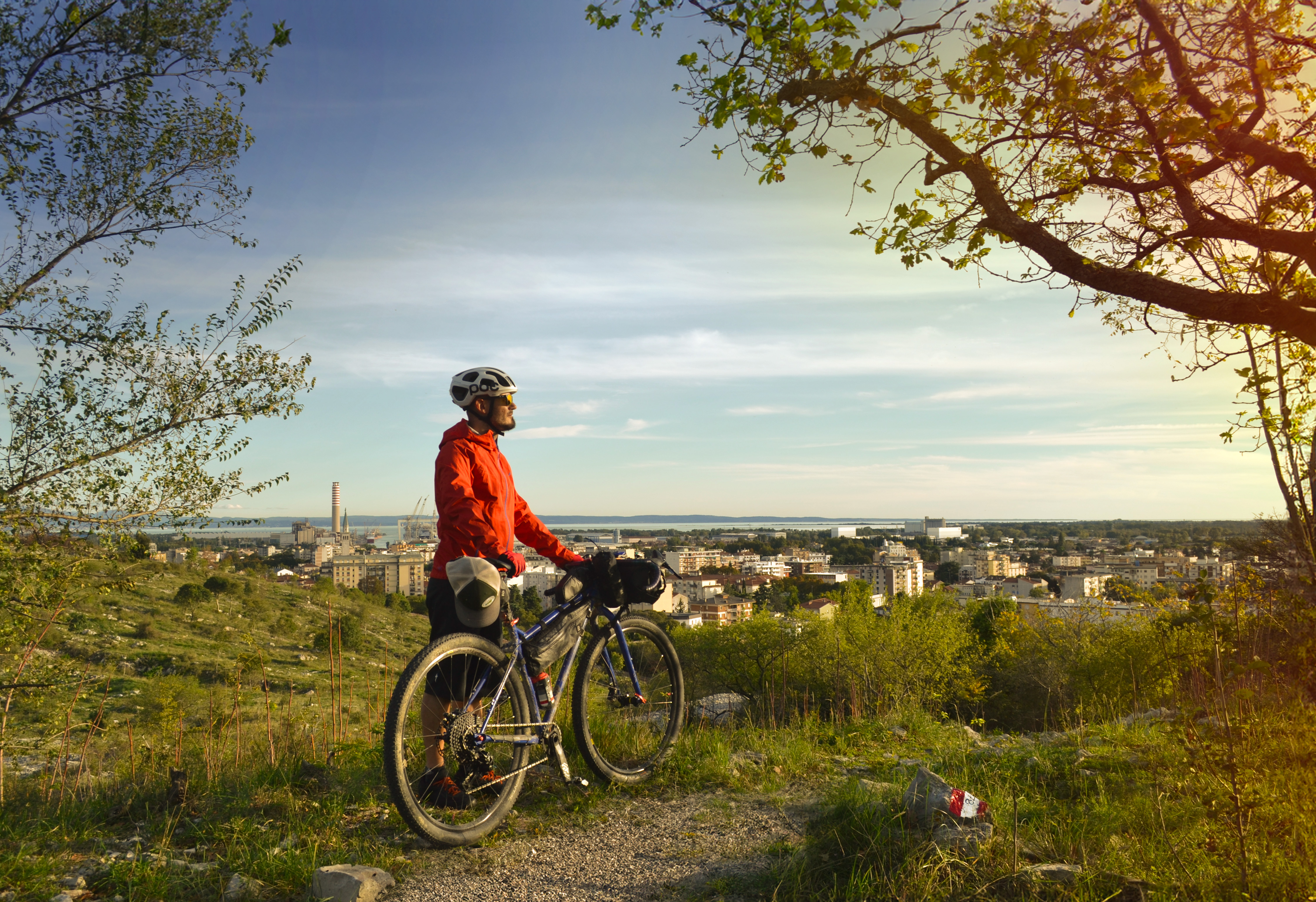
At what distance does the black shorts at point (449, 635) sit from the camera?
11.1ft

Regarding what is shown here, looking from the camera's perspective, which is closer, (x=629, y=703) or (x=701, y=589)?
(x=629, y=703)

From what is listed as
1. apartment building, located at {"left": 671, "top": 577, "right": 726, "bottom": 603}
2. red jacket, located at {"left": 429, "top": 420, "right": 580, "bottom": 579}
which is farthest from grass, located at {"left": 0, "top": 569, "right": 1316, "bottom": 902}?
apartment building, located at {"left": 671, "top": 577, "right": 726, "bottom": 603}

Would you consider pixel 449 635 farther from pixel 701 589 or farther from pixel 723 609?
pixel 701 589

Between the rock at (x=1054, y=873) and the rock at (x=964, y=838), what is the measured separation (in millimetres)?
165

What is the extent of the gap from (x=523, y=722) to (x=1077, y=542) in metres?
93.4

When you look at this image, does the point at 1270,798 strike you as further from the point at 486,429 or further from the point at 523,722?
the point at 486,429

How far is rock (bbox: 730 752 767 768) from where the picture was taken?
4.35 m

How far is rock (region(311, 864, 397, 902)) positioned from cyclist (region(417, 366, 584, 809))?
64 centimetres

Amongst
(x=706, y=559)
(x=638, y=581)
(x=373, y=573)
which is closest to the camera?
(x=638, y=581)

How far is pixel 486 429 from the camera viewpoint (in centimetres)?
377

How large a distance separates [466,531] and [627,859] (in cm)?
164

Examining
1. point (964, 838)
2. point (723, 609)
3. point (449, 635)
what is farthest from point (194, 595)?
point (964, 838)

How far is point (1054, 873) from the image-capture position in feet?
8.63

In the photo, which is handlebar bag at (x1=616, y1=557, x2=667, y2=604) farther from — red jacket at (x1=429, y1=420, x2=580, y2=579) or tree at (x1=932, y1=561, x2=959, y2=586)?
tree at (x1=932, y1=561, x2=959, y2=586)
